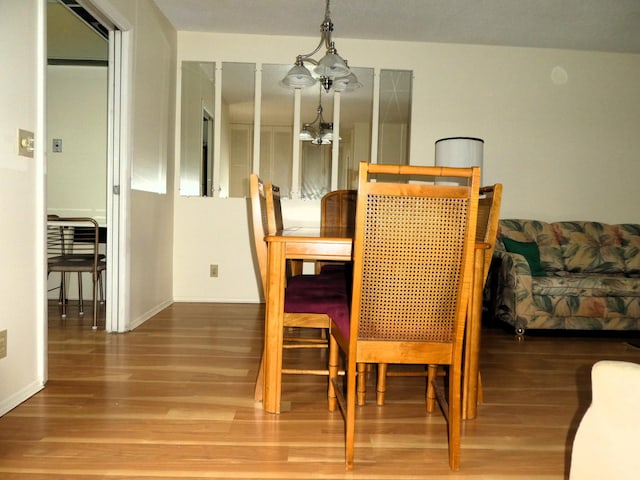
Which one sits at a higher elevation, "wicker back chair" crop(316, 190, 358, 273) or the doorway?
the doorway

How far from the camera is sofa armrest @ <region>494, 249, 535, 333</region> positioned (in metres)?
3.25

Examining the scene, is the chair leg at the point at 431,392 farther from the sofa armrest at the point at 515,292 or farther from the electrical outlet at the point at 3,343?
the electrical outlet at the point at 3,343

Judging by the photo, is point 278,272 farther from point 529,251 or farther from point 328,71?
point 529,251

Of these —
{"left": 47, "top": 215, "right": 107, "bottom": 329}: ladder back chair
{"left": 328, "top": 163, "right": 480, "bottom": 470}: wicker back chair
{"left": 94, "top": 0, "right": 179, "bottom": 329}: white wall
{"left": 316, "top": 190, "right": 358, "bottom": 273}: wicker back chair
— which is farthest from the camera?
{"left": 316, "top": 190, "right": 358, "bottom": 273}: wicker back chair

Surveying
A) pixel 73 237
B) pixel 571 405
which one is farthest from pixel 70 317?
pixel 571 405

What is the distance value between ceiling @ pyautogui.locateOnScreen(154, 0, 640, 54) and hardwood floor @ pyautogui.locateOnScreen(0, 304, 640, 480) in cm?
256

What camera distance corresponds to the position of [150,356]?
2.58 meters

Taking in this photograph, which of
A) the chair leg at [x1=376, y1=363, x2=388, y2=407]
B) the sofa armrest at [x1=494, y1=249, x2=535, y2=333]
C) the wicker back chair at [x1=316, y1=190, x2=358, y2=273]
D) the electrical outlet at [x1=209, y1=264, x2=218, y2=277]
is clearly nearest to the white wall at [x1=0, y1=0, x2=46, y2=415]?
the chair leg at [x1=376, y1=363, x2=388, y2=407]

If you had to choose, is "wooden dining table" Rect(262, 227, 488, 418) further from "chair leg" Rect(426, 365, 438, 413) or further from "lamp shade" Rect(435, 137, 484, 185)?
"lamp shade" Rect(435, 137, 484, 185)

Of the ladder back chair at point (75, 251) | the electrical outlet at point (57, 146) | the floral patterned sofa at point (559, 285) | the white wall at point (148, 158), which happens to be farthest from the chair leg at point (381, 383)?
the electrical outlet at point (57, 146)

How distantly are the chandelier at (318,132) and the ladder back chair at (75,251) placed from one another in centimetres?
195

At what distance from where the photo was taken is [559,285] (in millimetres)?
3285

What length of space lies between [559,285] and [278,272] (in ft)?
7.95

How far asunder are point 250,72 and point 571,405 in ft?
11.8
